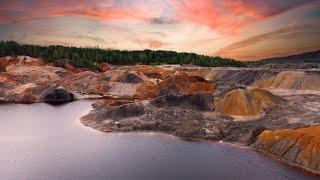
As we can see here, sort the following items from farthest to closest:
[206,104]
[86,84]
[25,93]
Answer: [86,84] → [25,93] → [206,104]

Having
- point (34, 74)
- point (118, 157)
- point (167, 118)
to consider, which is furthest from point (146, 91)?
point (118, 157)

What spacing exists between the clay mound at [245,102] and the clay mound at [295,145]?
20.1m

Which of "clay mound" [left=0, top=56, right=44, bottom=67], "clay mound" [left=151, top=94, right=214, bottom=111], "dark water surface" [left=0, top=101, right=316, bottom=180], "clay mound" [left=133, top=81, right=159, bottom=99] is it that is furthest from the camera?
"clay mound" [left=0, top=56, right=44, bottom=67]

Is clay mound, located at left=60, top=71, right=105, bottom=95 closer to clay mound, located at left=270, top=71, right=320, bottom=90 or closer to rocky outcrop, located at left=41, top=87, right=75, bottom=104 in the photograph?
rocky outcrop, located at left=41, top=87, right=75, bottom=104

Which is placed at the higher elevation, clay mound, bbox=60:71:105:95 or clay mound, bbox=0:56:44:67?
clay mound, bbox=0:56:44:67

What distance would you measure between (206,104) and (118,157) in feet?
117

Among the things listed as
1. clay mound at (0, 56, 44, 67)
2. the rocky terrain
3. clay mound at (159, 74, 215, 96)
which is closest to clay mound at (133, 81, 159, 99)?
the rocky terrain

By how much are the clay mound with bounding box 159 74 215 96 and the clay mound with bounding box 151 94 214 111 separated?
23.1m

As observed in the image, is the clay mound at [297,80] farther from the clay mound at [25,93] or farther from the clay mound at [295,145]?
the clay mound at [25,93]

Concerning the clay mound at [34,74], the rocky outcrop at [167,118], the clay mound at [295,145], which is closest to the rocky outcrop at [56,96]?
the clay mound at [34,74]

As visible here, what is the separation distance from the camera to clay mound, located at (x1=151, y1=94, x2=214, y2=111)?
84625mm

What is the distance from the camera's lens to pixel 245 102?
81.2 meters

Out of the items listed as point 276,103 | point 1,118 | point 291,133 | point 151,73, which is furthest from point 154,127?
point 151,73

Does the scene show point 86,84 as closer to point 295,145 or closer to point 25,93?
point 25,93
